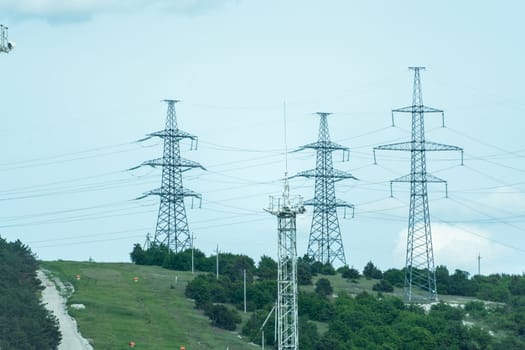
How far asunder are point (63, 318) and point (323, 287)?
131 feet

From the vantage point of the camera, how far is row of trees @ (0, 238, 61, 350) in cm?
9525

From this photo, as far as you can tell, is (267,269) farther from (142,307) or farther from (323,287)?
(142,307)

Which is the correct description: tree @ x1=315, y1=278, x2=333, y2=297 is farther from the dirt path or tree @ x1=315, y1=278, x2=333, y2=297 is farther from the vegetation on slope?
the dirt path

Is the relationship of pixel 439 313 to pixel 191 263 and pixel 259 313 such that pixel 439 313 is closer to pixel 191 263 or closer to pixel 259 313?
pixel 259 313

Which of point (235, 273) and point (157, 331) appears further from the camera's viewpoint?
point (235, 273)

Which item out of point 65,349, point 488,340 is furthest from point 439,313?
point 65,349

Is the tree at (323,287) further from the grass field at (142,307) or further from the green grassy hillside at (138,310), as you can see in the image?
the green grassy hillside at (138,310)

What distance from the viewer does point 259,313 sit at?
13512cm

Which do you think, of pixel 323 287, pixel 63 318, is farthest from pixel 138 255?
pixel 63 318

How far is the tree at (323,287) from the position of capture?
511 feet

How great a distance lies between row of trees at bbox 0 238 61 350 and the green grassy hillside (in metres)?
5.06

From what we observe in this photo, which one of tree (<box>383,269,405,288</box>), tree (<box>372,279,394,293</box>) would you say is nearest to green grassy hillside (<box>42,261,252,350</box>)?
tree (<box>372,279,394,293</box>)

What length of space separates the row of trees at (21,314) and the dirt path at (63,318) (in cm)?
147

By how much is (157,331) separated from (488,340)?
32249mm
